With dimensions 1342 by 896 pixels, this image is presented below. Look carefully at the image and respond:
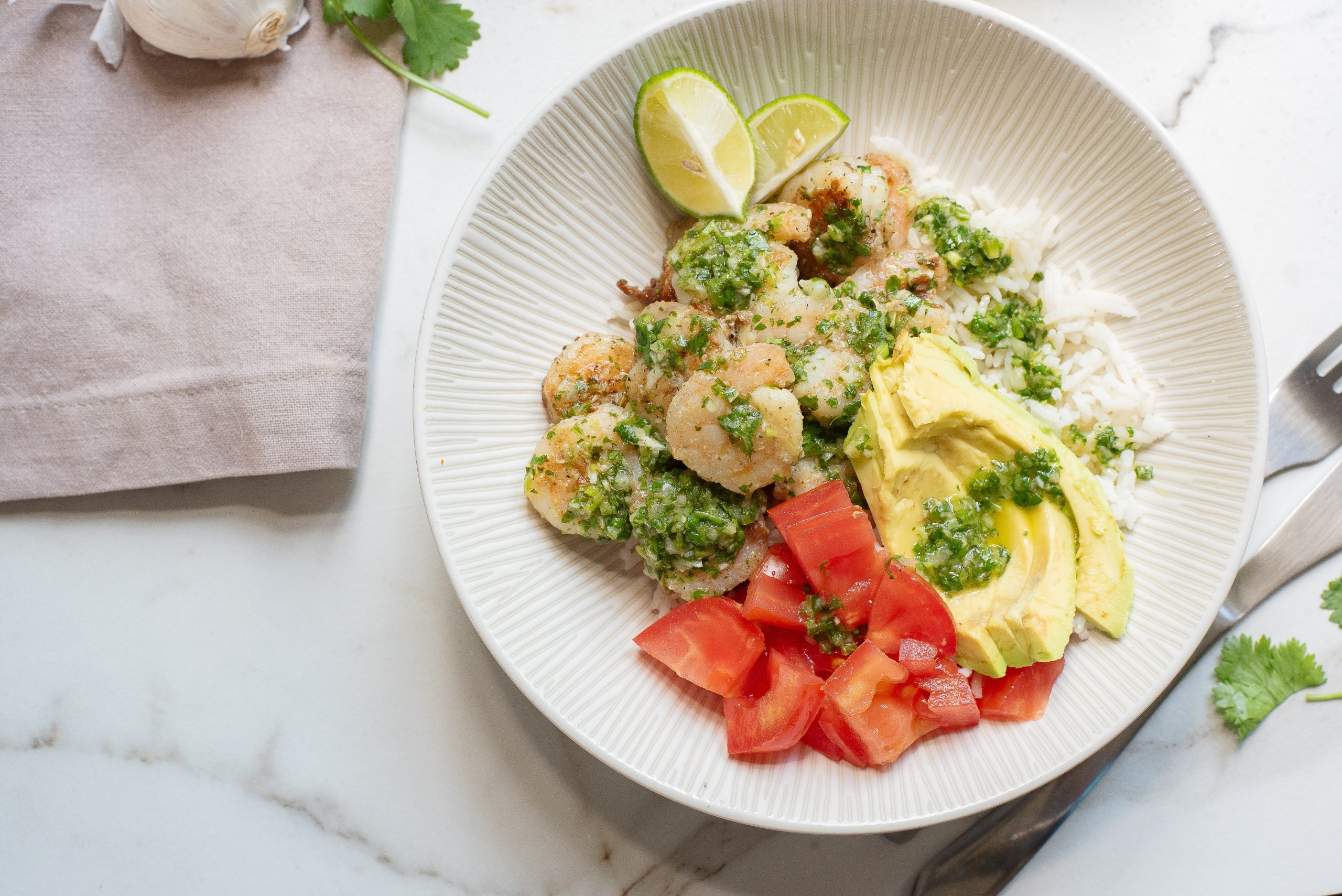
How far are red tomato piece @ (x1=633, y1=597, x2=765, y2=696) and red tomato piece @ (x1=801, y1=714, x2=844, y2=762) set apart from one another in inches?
7.9

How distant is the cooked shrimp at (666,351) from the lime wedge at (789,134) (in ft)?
1.45

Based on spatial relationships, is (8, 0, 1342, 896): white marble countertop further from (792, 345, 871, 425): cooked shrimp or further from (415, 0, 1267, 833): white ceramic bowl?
(792, 345, 871, 425): cooked shrimp

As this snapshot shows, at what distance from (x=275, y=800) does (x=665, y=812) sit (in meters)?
1.15

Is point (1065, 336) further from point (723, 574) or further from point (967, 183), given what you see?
point (723, 574)

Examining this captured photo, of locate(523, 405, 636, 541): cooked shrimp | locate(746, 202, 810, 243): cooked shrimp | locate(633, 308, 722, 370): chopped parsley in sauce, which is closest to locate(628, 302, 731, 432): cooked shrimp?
locate(633, 308, 722, 370): chopped parsley in sauce

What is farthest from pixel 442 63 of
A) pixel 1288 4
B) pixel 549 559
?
pixel 1288 4

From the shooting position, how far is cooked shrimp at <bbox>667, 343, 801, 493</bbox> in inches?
71.7

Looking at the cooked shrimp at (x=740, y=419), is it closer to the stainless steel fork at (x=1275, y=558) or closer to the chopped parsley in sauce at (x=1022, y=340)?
the chopped parsley in sauce at (x=1022, y=340)

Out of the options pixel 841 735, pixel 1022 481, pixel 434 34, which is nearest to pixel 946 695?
pixel 841 735

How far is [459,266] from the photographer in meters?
2.01

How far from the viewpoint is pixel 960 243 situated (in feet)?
7.06

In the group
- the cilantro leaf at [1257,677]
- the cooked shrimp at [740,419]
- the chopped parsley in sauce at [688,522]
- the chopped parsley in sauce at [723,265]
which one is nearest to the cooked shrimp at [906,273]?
the chopped parsley in sauce at [723,265]

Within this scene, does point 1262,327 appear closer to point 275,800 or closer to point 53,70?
point 275,800

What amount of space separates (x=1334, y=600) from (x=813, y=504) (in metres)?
1.58
